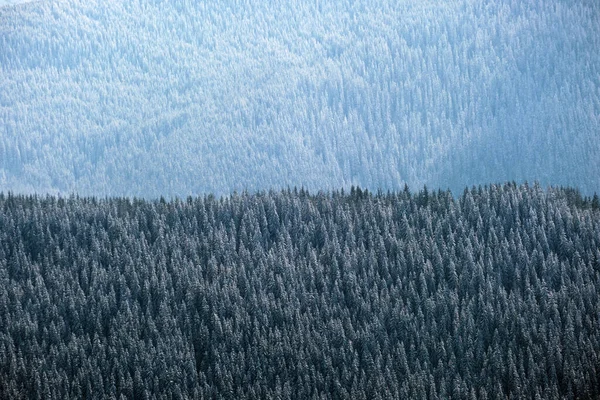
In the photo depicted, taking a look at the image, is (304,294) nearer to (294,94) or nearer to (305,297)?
(305,297)

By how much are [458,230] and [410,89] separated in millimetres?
103150

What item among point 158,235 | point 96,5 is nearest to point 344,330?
point 158,235

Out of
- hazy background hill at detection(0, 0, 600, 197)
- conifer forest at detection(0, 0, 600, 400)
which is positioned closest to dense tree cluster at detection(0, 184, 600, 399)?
conifer forest at detection(0, 0, 600, 400)

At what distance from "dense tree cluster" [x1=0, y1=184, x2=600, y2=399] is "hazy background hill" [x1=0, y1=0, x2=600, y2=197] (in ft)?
242

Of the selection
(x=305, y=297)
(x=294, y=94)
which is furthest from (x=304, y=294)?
(x=294, y=94)

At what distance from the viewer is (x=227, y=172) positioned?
14625cm

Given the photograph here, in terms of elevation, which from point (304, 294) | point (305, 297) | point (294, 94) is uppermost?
point (294, 94)

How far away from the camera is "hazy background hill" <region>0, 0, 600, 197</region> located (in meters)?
146

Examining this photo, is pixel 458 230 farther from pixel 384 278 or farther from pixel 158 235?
pixel 158 235

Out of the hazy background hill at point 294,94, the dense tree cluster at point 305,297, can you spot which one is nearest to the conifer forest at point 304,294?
the dense tree cluster at point 305,297

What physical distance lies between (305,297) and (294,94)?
114703 millimetres

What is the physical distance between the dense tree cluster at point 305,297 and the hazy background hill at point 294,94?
73.7m

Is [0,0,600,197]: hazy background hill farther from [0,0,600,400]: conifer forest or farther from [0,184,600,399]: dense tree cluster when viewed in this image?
[0,184,600,399]: dense tree cluster

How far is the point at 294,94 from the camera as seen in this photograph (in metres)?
165
